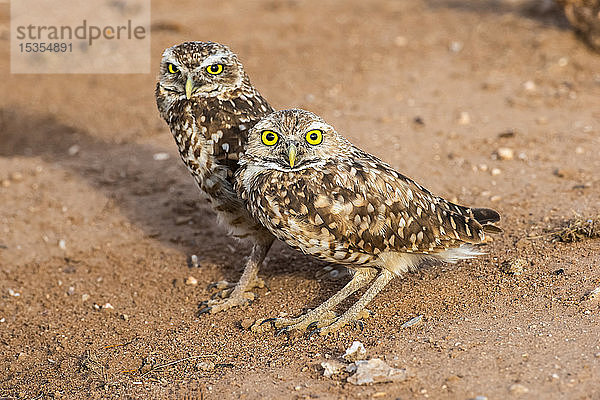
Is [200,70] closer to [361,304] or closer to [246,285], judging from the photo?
[246,285]

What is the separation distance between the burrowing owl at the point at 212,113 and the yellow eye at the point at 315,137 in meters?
0.76

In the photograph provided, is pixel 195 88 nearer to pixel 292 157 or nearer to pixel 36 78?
pixel 292 157

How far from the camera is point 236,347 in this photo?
5.33 metres

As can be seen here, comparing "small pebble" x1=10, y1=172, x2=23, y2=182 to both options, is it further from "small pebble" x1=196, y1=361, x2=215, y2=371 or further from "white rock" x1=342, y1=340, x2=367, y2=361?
"white rock" x1=342, y1=340, x2=367, y2=361

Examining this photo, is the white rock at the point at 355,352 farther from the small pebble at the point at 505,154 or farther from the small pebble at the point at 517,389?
the small pebble at the point at 505,154

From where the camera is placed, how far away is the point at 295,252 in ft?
23.0

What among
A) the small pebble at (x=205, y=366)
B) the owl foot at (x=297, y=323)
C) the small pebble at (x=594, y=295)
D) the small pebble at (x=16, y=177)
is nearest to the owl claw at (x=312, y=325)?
the owl foot at (x=297, y=323)

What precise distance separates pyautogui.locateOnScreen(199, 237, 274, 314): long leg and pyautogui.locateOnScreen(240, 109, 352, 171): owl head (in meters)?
1.21

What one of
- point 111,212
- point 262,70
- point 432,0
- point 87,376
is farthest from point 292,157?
point 432,0

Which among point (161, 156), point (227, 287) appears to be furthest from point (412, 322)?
point (161, 156)

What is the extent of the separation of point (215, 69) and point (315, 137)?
4.12 ft

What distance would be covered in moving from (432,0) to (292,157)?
950cm

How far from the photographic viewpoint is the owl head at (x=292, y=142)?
16.7 ft

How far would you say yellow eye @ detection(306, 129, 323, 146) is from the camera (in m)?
5.13
